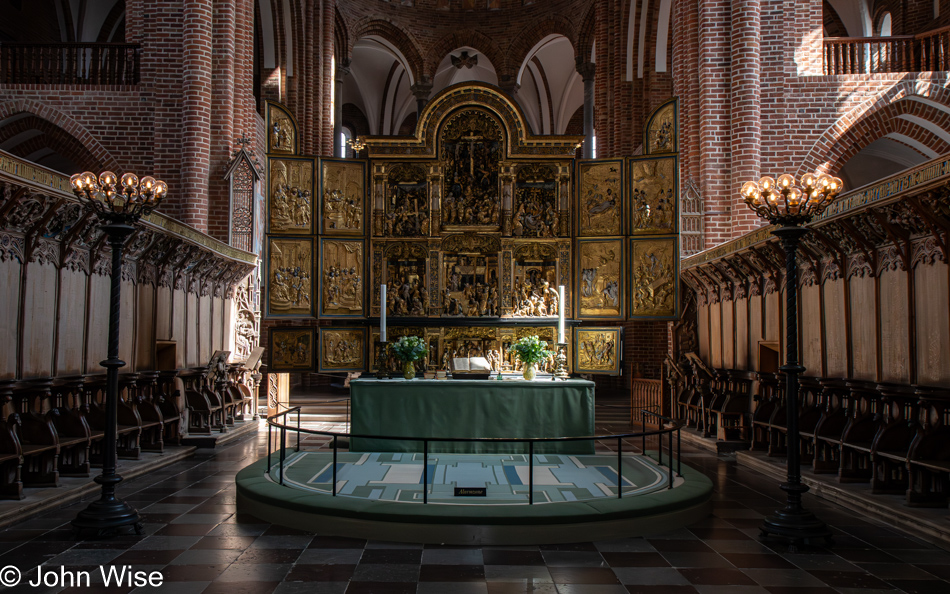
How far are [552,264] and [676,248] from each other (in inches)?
78.6

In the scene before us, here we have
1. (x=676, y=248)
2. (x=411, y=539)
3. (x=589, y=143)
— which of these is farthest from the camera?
(x=589, y=143)

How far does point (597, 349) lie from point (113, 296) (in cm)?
731

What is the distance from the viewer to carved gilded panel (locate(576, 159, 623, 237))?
38.3ft

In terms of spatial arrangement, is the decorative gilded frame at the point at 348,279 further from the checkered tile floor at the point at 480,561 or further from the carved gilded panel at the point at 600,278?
the checkered tile floor at the point at 480,561

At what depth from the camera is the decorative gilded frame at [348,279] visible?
11.5m

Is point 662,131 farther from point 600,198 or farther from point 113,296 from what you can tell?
point 113,296

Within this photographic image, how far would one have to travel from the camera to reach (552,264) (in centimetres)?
1199

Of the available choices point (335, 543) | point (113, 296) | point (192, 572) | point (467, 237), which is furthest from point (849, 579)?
point (467, 237)

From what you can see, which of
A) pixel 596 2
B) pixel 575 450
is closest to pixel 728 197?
pixel 575 450

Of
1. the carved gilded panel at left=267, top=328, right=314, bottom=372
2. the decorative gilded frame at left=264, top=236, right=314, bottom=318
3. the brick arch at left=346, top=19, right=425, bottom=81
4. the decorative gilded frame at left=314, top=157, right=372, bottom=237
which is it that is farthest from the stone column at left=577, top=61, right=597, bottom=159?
the carved gilded panel at left=267, top=328, right=314, bottom=372

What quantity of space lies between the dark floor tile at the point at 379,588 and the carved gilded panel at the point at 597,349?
6961mm

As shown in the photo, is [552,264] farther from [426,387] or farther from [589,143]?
[589,143]

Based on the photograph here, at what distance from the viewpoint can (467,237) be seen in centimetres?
1200

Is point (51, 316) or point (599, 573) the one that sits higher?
point (51, 316)
